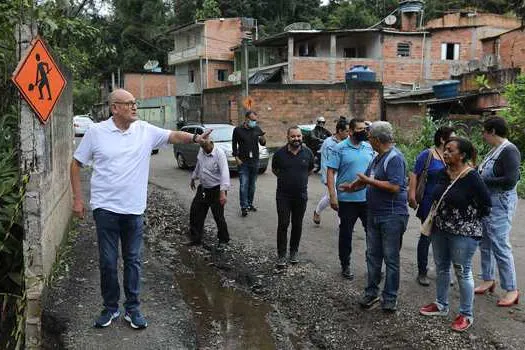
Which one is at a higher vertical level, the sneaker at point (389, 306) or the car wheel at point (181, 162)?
the car wheel at point (181, 162)

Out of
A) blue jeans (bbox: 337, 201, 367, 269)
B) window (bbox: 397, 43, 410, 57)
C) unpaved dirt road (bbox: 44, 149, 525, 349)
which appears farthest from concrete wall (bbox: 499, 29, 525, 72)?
blue jeans (bbox: 337, 201, 367, 269)

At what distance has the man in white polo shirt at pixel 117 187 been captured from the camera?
454 cm

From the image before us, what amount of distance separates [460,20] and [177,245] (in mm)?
37429

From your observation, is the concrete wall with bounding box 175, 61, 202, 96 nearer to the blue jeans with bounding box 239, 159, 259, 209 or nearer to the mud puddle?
the blue jeans with bounding box 239, 159, 259, 209

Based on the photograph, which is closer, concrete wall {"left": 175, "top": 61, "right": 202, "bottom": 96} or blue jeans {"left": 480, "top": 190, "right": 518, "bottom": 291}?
blue jeans {"left": 480, "top": 190, "right": 518, "bottom": 291}

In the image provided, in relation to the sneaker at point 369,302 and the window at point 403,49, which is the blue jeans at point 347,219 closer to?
the sneaker at point 369,302

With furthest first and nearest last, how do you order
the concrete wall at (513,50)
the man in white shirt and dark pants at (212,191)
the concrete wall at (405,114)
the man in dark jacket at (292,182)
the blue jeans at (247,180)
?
the concrete wall at (513,50) → the concrete wall at (405,114) → the blue jeans at (247,180) → the man in white shirt and dark pants at (212,191) → the man in dark jacket at (292,182)

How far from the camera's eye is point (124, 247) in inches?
187

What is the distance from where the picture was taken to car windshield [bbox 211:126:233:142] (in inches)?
613

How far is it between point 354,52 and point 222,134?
23944 mm

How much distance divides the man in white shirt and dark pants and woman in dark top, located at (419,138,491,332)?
3.43m

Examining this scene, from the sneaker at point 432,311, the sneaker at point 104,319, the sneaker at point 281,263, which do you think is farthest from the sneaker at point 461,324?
the sneaker at point 104,319

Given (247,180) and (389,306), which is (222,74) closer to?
(247,180)

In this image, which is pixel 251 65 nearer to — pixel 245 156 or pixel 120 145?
pixel 245 156
